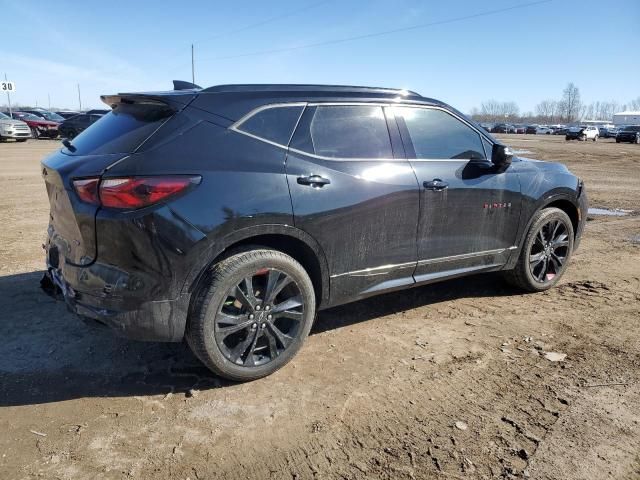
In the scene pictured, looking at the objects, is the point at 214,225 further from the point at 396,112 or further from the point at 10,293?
the point at 10,293

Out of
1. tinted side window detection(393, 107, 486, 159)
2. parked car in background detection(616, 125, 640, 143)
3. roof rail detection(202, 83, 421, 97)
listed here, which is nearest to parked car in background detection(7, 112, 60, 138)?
roof rail detection(202, 83, 421, 97)

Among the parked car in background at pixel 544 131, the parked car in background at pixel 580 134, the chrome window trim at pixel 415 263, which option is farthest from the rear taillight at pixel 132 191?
the parked car in background at pixel 544 131

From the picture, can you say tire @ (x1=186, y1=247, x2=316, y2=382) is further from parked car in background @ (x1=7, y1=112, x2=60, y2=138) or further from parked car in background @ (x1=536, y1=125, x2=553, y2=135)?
parked car in background @ (x1=536, y1=125, x2=553, y2=135)

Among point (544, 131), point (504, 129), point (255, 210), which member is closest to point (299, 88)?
point (255, 210)

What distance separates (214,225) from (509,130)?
89.7 m

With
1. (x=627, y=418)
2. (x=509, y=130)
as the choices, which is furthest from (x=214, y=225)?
(x=509, y=130)

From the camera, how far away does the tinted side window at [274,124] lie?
3203 millimetres

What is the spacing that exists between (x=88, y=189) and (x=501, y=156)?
3183 mm

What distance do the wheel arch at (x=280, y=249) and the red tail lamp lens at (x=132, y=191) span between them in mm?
430

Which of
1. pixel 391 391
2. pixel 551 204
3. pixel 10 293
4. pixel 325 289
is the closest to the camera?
pixel 391 391

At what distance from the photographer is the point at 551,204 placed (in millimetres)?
4926

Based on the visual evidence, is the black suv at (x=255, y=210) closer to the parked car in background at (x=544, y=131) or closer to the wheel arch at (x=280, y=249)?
the wheel arch at (x=280, y=249)

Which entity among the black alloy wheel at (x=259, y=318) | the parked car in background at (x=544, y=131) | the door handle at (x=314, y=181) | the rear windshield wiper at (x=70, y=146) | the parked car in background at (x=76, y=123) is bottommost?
the black alloy wheel at (x=259, y=318)

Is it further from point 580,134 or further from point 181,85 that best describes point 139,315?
point 580,134
